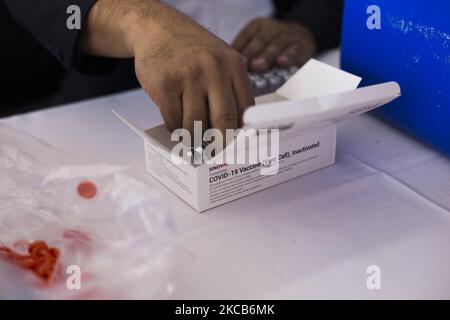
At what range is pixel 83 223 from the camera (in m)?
0.58

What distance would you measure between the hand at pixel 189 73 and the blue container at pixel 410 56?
0.74ft

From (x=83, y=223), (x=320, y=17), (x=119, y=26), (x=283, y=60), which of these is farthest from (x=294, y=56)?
(x=83, y=223)

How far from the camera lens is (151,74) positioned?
1.99ft

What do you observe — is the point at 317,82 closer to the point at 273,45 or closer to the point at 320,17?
the point at 273,45

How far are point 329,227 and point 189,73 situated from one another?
0.22m

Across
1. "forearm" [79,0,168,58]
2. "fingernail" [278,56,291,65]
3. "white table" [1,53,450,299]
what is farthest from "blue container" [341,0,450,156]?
"forearm" [79,0,168,58]

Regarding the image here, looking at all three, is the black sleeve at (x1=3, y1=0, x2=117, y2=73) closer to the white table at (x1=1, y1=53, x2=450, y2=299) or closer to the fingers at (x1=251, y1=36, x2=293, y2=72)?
the white table at (x1=1, y1=53, x2=450, y2=299)

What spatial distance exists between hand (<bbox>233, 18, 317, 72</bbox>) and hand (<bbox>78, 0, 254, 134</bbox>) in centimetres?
30

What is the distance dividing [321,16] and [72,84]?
530mm

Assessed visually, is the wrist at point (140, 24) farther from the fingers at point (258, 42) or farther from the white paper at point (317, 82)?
the fingers at point (258, 42)

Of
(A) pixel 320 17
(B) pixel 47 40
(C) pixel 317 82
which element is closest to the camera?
(C) pixel 317 82

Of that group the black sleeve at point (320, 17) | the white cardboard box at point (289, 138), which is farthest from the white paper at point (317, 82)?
the black sleeve at point (320, 17)

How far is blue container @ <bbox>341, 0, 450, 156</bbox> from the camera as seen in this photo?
0.65m
